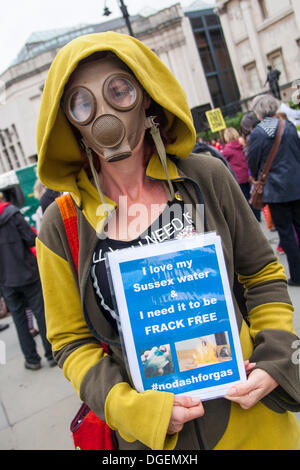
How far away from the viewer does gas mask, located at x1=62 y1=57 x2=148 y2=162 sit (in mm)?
1143

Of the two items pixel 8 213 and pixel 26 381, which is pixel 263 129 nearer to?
pixel 8 213

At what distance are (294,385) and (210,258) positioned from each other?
0.47m

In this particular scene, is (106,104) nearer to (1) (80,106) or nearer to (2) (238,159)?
(1) (80,106)

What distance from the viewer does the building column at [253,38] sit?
23.2m

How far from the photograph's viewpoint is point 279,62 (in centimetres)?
2297

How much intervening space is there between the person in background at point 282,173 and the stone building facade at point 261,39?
17189 millimetres

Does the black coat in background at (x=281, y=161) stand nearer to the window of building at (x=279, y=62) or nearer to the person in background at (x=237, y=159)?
the person in background at (x=237, y=159)

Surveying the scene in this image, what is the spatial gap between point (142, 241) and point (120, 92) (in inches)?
17.8

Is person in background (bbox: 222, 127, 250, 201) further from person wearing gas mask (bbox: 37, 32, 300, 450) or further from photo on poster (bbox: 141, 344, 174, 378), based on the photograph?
photo on poster (bbox: 141, 344, 174, 378)

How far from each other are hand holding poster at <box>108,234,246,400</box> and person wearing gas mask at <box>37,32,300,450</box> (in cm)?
5

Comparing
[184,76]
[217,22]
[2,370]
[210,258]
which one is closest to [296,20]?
[184,76]

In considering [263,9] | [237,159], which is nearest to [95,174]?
[237,159]

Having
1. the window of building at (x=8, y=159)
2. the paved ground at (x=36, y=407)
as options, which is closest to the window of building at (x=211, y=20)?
the window of building at (x=8, y=159)

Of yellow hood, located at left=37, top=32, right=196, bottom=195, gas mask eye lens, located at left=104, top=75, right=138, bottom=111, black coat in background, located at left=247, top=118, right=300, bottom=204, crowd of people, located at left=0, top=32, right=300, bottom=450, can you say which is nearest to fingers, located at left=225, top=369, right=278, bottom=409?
crowd of people, located at left=0, top=32, right=300, bottom=450
